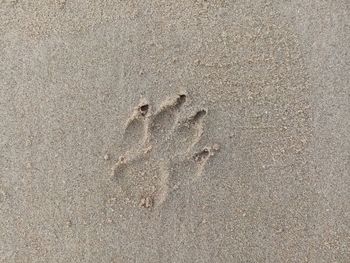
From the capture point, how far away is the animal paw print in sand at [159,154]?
1.85 metres

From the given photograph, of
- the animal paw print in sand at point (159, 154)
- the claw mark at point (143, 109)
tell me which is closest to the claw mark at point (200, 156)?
the animal paw print in sand at point (159, 154)

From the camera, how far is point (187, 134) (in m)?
1.86

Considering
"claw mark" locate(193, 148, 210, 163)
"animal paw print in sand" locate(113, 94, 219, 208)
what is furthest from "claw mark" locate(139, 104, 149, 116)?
"claw mark" locate(193, 148, 210, 163)

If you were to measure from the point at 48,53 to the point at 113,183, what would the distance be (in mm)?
559

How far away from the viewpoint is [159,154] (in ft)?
6.13

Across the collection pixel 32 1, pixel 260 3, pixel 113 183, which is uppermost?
pixel 32 1

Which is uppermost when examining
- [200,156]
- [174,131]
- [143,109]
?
[143,109]

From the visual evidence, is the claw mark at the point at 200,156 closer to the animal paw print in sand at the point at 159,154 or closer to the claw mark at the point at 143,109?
the animal paw print in sand at the point at 159,154

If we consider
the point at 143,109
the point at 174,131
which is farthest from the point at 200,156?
the point at 143,109

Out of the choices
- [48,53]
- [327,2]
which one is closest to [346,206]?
[327,2]

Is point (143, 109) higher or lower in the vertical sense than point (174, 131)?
higher

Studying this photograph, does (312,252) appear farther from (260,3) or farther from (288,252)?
(260,3)

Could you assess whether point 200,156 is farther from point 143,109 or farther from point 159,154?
point 143,109

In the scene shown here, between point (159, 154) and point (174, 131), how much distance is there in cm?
11
